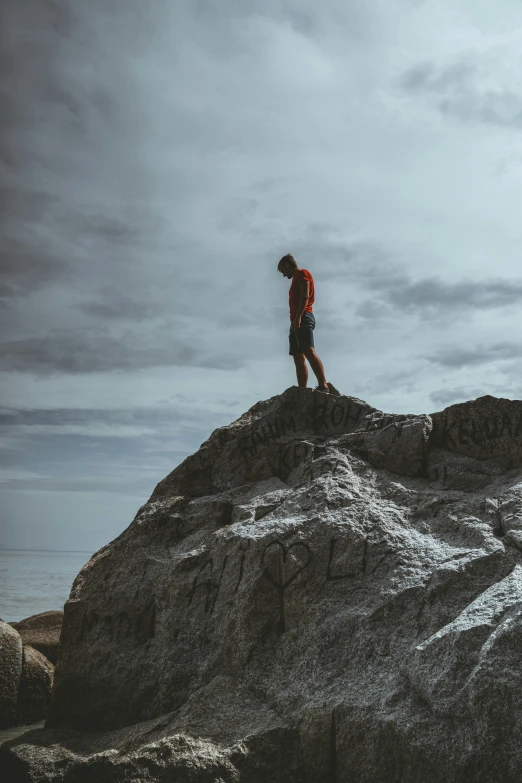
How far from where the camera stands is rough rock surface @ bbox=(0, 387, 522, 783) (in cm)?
434

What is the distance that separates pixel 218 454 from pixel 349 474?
2.02 meters

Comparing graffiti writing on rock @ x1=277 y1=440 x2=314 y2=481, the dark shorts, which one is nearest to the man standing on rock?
the dark shorts

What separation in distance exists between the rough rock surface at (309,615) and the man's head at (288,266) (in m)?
2.33

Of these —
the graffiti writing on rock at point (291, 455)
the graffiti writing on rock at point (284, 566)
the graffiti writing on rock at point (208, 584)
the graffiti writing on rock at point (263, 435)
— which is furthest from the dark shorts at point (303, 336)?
the graffiti writing on rock at point (284, 566)

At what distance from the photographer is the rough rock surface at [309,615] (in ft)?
14.2

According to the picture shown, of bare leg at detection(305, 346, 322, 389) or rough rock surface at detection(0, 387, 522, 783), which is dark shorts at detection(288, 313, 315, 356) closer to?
bare leg at detection(305, 346, 322, 389)

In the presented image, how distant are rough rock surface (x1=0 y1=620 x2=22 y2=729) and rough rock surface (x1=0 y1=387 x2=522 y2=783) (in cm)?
127

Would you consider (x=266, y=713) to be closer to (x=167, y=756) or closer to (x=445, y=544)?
(x=167, y=756)

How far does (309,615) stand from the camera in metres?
5.45

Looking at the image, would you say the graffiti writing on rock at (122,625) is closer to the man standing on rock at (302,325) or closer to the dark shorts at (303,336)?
the man standing on rock at (302,325)

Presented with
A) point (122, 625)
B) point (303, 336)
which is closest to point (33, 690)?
point (122, 625)

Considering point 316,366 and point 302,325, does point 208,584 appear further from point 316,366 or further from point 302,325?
point 302,325

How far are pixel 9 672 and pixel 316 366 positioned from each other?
206 inches

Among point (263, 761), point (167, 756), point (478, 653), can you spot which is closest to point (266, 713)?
point (263, 761)
